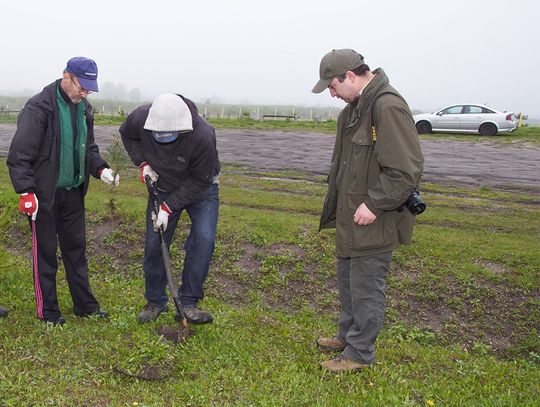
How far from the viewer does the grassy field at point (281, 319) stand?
3953 mm

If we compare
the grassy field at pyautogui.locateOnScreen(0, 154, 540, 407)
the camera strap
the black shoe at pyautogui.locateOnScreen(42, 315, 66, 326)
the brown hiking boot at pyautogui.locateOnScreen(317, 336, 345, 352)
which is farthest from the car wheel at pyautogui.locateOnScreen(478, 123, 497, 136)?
the black shoe at pyautogui.locateOnScreen(42, 315, 66, 326)

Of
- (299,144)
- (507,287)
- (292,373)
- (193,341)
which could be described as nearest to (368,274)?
(292,373)

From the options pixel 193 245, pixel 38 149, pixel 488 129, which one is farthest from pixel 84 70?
pixel 488 129

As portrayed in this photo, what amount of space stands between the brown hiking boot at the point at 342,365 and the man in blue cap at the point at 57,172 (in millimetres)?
2259

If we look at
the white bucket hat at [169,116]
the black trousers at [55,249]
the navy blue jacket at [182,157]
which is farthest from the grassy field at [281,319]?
the white bucket hat at [169,116]

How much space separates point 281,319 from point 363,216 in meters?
2.12

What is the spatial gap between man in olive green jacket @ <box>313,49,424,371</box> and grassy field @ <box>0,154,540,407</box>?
521 mm

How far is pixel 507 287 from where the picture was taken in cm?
677

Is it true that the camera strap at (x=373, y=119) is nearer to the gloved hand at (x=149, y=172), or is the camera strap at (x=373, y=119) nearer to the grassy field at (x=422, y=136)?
the gloved hand at (x=149, y=172)

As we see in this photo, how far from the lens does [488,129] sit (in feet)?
87.2

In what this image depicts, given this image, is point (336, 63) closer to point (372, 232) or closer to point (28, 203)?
point (372, 232)

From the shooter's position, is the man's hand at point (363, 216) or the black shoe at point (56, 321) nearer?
the man's hand at point (363, 216)

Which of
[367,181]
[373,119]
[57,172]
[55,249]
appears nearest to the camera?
[373,119]

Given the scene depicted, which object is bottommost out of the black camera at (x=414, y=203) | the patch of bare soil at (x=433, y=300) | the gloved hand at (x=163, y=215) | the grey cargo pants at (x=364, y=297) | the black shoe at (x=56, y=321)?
the patch of bare soil at (x=433, y=300)
